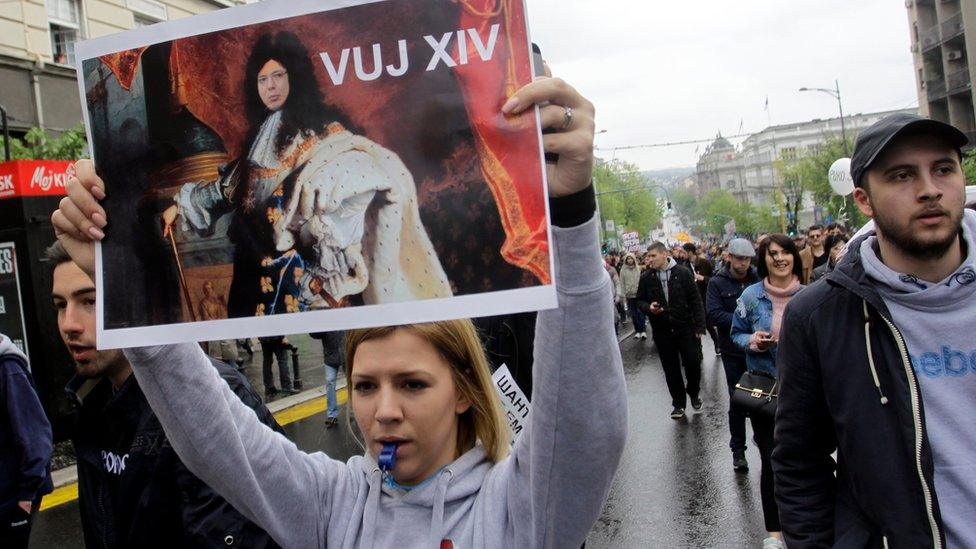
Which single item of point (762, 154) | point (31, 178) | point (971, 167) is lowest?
point (31, 178)

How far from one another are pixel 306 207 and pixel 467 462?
68 cm

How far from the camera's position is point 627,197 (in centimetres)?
10725

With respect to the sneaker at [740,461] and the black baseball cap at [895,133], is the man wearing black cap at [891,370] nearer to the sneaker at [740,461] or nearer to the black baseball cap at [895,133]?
the black baseball cap at [895,133]

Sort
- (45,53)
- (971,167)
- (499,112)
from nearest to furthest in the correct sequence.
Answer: (499,112) < (45,53) < (971,167)

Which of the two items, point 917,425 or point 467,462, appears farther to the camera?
point 917,425

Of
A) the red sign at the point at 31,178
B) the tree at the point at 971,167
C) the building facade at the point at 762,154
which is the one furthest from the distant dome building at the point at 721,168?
the red sign at the point at 31,178

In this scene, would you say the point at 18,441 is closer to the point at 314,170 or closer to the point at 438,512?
the point at 438,512

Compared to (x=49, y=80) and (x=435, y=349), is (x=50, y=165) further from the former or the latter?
(x=435, y=349)

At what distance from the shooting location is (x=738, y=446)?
23.1ft

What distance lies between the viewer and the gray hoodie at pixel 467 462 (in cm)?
146

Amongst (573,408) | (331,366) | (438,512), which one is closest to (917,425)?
(573,408)

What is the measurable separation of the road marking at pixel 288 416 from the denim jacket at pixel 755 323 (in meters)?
4.53

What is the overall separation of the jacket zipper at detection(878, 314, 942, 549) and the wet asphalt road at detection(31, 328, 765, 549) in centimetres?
347

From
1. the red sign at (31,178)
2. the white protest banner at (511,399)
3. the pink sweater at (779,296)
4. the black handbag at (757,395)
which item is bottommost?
the black handbag at (757,395)
